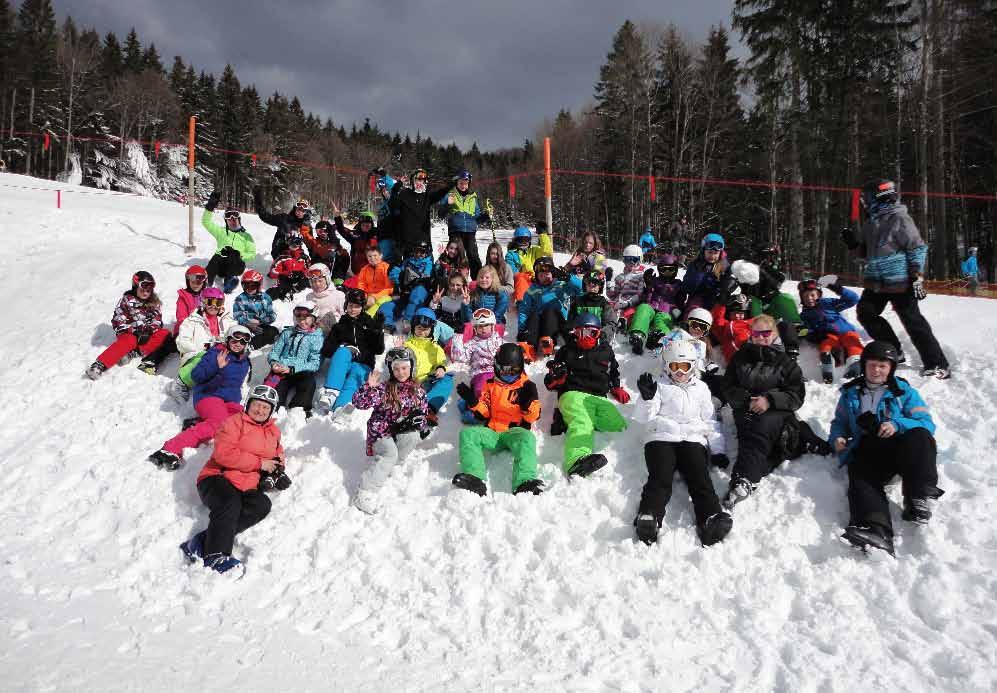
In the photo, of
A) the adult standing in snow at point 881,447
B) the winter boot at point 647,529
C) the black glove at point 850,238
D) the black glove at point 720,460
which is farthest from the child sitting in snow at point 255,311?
the black glove at point 850,238

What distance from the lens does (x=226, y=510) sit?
14.2ft

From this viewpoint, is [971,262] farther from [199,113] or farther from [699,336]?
[199,113]

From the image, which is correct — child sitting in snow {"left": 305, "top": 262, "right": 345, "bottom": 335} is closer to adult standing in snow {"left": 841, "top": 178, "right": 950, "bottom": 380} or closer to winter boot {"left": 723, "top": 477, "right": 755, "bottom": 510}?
winter boot {"left": 723, "top": 477, "right": 755, "bottom": 510}

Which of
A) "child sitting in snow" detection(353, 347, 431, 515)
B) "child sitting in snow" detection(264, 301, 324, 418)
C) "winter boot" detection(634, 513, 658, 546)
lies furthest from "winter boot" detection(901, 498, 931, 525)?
"child sitting in snow" detection(264, 301, 324, 418)

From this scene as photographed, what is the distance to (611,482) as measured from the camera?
15.2ft

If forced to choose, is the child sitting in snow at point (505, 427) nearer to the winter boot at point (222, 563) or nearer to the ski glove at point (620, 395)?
the ski glove at point (620, 395)

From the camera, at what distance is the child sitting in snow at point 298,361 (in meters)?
6.12

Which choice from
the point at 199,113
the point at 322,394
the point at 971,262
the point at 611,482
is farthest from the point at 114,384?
the point at 199,113

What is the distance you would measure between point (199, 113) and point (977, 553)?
2205 inches

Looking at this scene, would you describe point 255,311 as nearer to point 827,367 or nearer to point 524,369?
point 524,369

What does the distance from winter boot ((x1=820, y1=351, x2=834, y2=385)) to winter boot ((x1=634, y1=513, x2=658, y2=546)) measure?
3.15m

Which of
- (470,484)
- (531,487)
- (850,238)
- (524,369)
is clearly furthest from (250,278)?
(850,238)

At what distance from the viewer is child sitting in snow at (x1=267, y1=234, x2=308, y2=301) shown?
29.1 ft

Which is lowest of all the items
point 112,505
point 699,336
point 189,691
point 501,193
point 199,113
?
point 189,691
